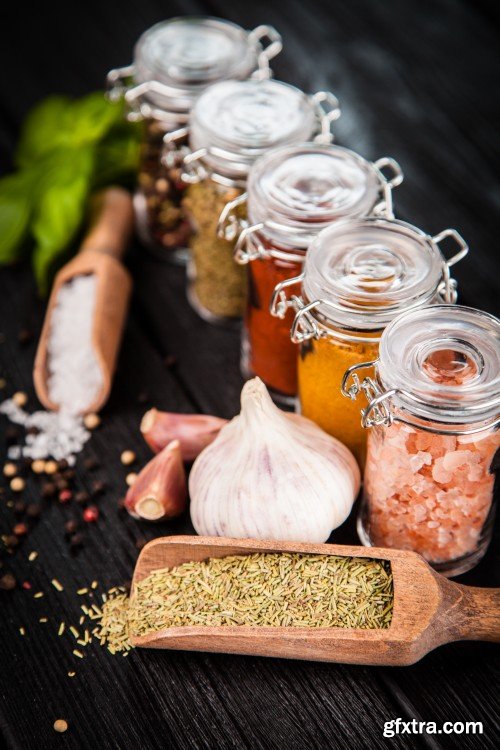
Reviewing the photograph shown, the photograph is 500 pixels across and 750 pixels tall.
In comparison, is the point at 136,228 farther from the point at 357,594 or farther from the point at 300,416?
the point at 357,594

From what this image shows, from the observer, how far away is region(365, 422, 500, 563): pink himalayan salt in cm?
98

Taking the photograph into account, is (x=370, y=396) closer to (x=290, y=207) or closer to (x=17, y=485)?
(x=290, y=207)

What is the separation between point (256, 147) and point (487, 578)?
0.62m

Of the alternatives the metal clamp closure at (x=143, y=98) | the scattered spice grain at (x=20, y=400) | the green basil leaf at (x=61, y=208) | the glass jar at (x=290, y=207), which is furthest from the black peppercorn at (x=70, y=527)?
the metal clamp closure at (x=143, y=98)

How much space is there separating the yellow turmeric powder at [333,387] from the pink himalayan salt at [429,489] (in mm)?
72

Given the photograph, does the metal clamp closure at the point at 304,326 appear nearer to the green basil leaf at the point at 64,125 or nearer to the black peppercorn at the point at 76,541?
the black peppercorn at the point at 76,541

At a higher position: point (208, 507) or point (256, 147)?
point (256, 147)

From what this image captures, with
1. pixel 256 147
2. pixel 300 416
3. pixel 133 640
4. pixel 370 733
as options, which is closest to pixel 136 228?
pixel 256 147

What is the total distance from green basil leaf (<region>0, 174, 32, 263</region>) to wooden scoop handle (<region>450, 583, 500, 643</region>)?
91 cm

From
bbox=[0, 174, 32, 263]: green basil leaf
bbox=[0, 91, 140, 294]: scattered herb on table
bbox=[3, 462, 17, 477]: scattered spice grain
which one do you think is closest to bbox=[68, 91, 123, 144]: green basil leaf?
bbox=[0, 91, 140, 294]: scattered herb on table

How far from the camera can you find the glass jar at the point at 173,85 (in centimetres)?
142

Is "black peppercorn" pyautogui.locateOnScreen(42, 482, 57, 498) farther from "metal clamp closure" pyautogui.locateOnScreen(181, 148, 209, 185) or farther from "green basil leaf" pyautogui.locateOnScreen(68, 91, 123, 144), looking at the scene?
"green basil leaf" pyautogui.locateOnScreen(68, 91, 123, 144)

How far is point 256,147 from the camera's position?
1.26 metres

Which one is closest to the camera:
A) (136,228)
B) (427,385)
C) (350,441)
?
(427,385)
